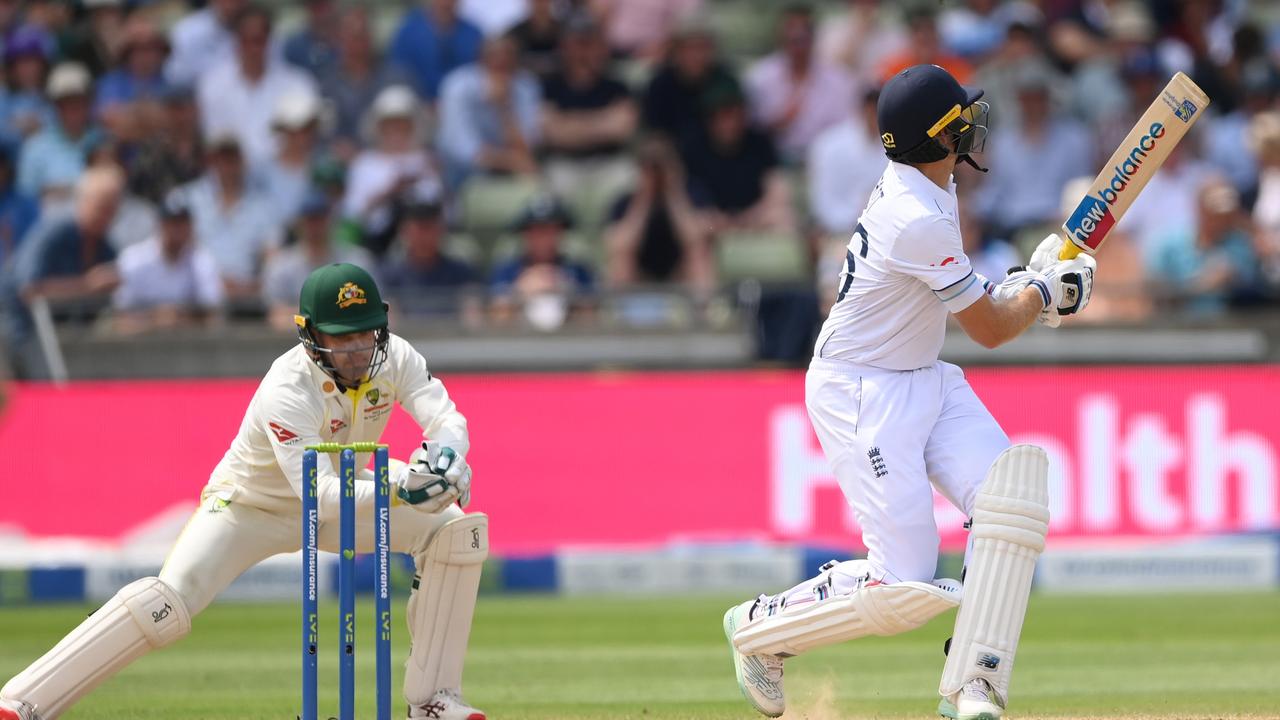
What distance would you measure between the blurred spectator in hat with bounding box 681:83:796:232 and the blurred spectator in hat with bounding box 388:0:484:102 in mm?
1903

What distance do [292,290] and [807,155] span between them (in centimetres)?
367

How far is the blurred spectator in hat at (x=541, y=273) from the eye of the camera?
10.5 meters

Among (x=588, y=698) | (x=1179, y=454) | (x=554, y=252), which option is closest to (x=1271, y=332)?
(x=1179, y=454)

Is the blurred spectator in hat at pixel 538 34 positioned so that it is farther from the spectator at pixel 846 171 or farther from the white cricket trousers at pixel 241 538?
the white cricket trousers at pixel 241 538

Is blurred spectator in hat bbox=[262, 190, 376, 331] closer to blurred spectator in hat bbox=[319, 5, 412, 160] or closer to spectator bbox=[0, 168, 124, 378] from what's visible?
spectator bbox=[0, 168, 124, 378]

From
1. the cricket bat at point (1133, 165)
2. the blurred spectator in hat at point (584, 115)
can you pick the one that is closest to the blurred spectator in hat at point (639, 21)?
the blurred spectator in hat at point (584, 115)

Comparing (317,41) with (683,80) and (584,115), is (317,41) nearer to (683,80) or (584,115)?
(584,115)

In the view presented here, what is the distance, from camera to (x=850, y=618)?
4.98m

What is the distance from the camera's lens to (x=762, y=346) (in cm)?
1025

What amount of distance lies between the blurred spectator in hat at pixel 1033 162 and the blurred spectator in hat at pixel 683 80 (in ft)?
6.07

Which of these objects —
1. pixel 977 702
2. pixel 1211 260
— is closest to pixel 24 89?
pixel 1211 260

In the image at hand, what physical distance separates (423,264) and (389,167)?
1179 mm

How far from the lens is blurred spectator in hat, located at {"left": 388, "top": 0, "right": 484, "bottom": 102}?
12758 mm

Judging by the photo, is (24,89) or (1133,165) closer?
(1133,165)
